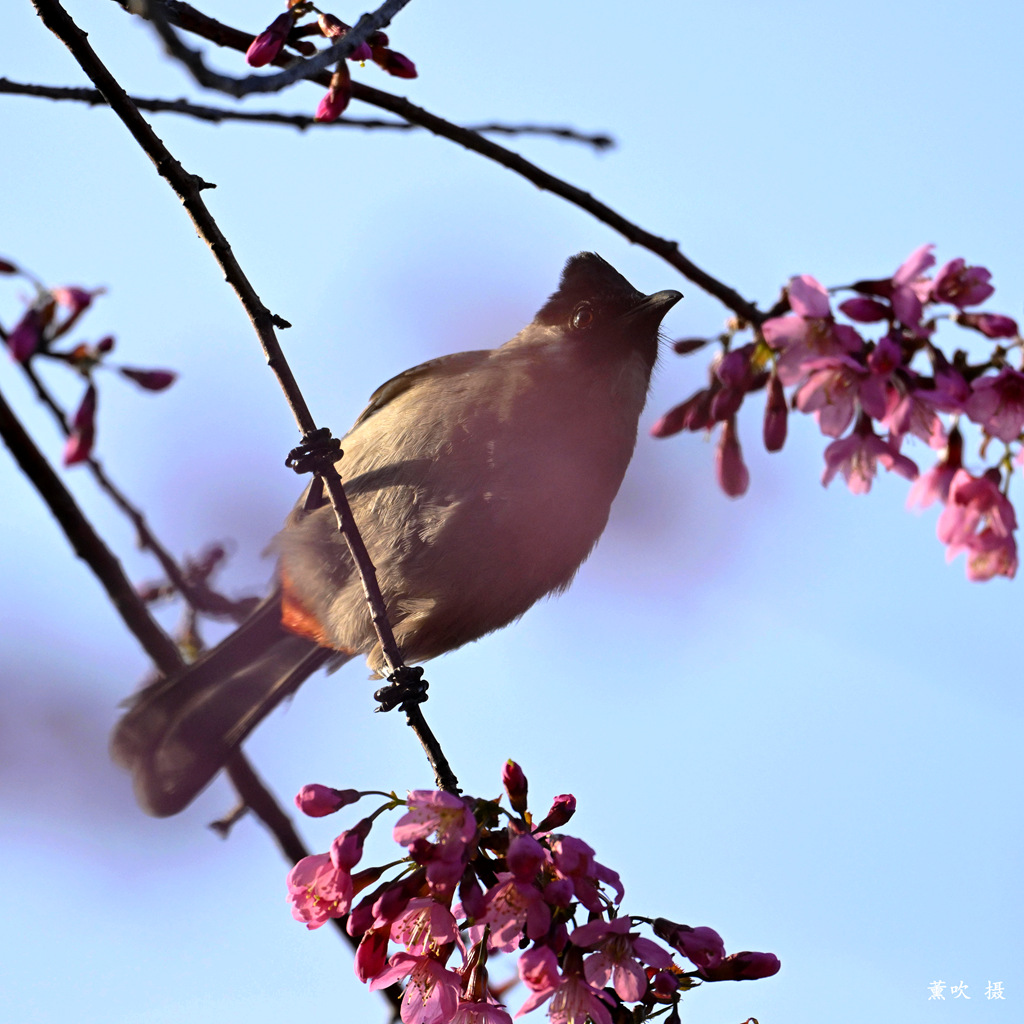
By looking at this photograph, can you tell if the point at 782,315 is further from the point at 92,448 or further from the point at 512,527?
the point at 512,527

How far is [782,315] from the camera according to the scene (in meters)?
1.99

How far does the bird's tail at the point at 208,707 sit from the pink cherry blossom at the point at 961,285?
2274 millimetres

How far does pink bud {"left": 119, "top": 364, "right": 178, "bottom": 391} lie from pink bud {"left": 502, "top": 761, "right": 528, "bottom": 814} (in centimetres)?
111

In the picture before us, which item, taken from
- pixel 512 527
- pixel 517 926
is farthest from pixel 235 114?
pixel 517 926

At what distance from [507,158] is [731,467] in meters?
0.78

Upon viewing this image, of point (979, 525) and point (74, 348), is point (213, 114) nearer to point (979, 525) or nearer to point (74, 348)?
point (74, 348)

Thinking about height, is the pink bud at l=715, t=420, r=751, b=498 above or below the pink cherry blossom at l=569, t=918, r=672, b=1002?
above

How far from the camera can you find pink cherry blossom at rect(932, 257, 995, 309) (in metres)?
2.01

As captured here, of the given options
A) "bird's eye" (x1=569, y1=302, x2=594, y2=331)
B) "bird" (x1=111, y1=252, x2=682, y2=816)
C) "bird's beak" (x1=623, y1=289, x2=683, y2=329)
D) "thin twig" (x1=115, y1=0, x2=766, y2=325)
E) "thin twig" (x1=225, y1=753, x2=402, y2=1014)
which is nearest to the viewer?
"thin twig" (x1=115, y1=0, x2=766, y2=325)

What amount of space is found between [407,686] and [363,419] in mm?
1921

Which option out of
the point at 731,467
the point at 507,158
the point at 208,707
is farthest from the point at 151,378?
the point at 208,707

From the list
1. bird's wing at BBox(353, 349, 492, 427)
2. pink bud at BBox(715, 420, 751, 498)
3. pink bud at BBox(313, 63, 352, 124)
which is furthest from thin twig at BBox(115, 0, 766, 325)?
bird's wing at BBox(353, 349, 492, 427)

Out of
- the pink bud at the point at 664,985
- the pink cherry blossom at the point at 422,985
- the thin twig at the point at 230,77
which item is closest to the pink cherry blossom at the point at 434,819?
the pink cherry blossom at the point at 422,985

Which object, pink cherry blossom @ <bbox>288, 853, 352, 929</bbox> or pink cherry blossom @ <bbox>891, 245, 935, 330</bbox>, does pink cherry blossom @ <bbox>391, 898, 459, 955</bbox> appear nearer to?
pink cherry blossom @ <bbox>288, 853, 352, 929</bbox>
